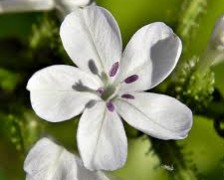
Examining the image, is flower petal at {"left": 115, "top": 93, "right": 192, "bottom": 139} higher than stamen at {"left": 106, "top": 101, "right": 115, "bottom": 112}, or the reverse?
flower petal at {"left": 115, "top": 93, "right": 192, "bottom": 139}

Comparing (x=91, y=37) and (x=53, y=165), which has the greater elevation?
(x=91, y=37)

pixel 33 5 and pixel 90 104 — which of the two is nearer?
pixel 90 104

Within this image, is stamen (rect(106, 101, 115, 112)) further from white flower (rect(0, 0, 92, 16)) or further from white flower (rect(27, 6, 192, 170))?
white flower (rect(0, 0, 92, 16))

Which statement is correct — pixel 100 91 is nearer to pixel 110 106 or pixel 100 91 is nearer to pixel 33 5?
pixel 110 106

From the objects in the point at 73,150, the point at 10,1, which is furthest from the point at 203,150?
the point at 10,1

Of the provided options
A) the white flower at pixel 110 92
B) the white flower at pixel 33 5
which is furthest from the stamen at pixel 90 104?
the white flower at pixel 33 5

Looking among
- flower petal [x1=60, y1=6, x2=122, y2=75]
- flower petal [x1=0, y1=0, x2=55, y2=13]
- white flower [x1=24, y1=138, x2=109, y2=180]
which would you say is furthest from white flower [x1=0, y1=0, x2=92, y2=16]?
white flower [x1=24, y1=138, x2=109, y2=180]

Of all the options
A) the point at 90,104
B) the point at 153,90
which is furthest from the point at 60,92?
the point at 153,90
